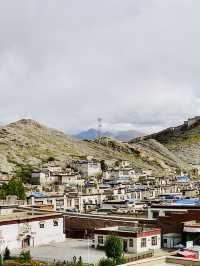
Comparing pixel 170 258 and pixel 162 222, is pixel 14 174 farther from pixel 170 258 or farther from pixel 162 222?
pixel 170 258

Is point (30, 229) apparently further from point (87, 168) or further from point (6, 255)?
point (87, 168)

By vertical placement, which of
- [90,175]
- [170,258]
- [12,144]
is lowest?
[170,258]

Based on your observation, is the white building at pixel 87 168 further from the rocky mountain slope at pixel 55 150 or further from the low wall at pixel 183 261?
the low wall at pixel 183 261

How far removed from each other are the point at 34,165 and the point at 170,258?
111m

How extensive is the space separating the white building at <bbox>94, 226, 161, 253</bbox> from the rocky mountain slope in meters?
84.3

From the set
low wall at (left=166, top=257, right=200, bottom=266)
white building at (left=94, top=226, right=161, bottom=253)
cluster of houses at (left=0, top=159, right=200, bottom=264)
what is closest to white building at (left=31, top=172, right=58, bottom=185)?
cluster of houses at (left=0, top=159, right=200, bottom=264)

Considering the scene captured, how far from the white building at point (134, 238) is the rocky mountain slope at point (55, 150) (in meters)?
84.3

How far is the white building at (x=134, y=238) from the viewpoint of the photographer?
49625 millimetres

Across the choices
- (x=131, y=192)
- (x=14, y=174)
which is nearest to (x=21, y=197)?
(x=131, y=192)

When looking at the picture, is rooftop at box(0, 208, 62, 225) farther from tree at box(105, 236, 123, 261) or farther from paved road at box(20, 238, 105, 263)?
tree at box(105, 236, 123, 261)

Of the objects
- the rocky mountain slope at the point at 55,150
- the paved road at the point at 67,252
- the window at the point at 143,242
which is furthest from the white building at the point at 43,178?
the window at the point at 143,242

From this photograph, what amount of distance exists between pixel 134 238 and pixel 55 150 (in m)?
118

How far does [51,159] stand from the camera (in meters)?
150

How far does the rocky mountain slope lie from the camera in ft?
491
